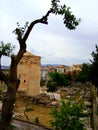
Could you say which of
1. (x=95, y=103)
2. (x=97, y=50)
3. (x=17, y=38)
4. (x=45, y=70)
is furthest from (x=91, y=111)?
(x=45, y=70)

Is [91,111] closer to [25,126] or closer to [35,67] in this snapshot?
[25,126]

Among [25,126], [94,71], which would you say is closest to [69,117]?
[25,126]

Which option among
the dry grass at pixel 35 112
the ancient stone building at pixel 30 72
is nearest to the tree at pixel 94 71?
→ the ancient stone building at pixel 30 72

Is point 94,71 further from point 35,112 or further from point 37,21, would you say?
point 37,21

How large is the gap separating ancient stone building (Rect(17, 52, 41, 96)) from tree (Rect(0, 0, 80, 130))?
121 feet

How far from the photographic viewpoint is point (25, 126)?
12.7 m

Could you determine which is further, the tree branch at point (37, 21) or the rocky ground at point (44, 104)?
the rocky ground at point (44, 104)

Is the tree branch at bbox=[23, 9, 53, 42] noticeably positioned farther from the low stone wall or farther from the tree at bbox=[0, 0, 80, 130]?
the low stone wall

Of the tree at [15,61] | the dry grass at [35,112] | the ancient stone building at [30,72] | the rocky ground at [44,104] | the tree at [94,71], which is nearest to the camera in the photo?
the tree at [15,61]

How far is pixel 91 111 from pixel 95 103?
2.95 feet

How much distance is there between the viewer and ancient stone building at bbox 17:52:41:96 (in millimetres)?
47469

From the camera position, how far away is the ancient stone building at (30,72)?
156 feet

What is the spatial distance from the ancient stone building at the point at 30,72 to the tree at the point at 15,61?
121 ft

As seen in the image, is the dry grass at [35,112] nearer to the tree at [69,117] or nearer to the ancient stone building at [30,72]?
the tree at [69,117]
